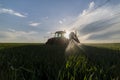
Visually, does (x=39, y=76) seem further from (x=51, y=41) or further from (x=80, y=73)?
(x=51, y=41)

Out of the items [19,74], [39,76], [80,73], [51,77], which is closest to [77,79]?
[80,73]

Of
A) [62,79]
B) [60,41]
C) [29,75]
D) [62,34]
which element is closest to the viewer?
[62,79]

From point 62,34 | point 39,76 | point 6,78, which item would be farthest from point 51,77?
point 62,34

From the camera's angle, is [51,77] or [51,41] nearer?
[51,77]

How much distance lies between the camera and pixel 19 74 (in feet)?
7.49

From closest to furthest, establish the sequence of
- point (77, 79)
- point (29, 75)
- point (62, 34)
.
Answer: point (77, 79)
point (29, 75)
point (62, 34)

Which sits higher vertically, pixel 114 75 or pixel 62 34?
pixel 62 34

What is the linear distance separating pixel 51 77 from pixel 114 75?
78 cm

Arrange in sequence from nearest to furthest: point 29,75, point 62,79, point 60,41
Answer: point 62,79
point 29,75
point 60,41

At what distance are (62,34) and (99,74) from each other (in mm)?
22768

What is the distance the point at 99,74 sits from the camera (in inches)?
85.8

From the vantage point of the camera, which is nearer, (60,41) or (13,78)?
(13,78)

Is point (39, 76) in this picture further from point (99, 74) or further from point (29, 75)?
point (99, 74)

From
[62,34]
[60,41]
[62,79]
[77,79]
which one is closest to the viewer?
[62,79]
